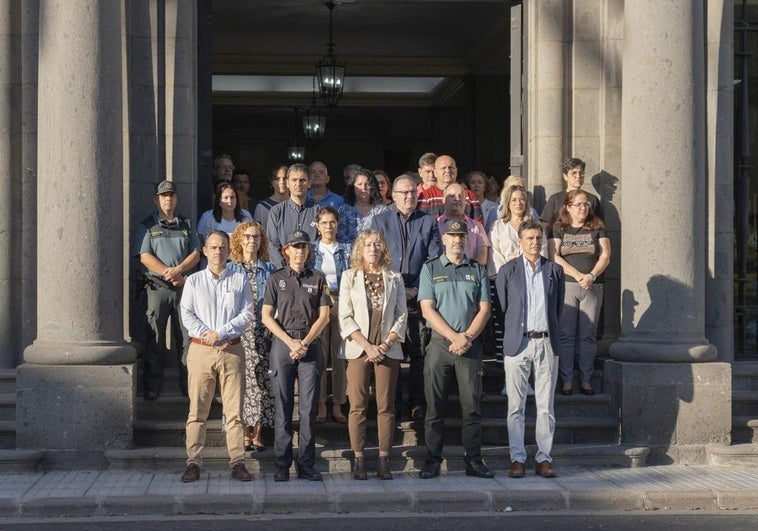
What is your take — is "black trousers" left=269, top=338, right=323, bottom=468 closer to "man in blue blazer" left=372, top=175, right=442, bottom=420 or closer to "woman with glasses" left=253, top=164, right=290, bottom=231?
"man in blue blazer" left=372, top=175, right=442, bottom=420

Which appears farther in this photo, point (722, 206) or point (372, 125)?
point (372, 125)

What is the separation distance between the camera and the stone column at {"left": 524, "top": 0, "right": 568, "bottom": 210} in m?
12.9

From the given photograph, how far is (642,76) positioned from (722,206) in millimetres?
1734

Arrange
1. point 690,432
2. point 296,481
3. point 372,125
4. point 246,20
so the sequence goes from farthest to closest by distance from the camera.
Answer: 1. point 372,125
2. point 246,20
3. point 690,432
4. point 296,481

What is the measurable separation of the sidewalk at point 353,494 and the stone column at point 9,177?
1.82 metres

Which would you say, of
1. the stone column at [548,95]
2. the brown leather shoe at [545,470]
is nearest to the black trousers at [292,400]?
the brown leather shoe at [545,470]

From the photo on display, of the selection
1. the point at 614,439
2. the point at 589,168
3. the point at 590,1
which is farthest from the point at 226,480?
the point at 590,1

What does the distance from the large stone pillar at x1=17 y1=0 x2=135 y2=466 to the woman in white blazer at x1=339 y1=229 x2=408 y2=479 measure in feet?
6.53

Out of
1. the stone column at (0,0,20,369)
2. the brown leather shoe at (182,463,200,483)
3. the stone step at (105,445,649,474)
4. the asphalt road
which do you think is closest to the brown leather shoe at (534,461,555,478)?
the stone step at (105,445,649,474)

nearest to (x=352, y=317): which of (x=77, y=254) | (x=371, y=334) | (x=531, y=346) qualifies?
(x=371, y=334)

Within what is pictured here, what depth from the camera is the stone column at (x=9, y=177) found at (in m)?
12.0

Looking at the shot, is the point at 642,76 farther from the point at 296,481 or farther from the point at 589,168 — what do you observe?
the point at 296,481

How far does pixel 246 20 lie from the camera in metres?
20.2

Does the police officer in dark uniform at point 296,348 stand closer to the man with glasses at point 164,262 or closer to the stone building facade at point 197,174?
the man with glasses at point 164,262
